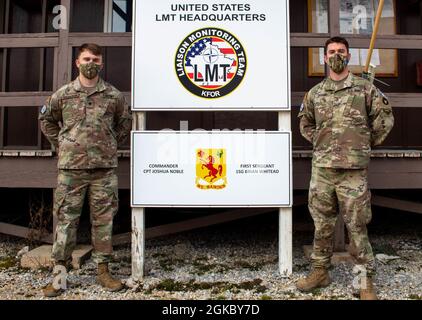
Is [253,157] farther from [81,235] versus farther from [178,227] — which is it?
[81,235]

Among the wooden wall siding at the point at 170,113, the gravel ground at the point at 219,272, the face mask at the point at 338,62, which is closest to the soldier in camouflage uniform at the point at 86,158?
the gravel ground at the point at 219,272

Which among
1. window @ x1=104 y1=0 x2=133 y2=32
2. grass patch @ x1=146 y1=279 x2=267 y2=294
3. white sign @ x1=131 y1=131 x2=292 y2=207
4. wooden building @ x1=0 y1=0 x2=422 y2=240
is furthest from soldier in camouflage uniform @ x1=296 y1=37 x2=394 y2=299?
window @ x1=104 y1=0 x2=133 y2=32

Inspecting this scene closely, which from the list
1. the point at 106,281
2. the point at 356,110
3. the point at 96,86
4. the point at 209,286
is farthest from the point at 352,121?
the point at 106,281

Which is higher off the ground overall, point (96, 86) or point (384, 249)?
point (96, 86)

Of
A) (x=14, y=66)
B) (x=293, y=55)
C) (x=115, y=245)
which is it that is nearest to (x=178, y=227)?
(x=115, y=245)

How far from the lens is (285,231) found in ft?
11.1

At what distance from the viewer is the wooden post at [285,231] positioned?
3379 millimetres

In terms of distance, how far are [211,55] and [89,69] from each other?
1.05 meters

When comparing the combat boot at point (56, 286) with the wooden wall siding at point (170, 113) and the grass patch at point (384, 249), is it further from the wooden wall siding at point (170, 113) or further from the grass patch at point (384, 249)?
the grass patch at point (384, 249)

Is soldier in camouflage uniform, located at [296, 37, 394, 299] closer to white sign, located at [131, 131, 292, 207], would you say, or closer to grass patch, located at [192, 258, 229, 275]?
white sign, located at [131, 131, 292, 207]

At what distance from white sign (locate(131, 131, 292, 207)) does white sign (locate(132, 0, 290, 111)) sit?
29 centimetres

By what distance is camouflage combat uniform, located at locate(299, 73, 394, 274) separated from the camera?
2.91 meters

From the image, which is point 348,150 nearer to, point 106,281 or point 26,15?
point 106,281

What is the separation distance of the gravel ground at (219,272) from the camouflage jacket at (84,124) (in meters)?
1.09
